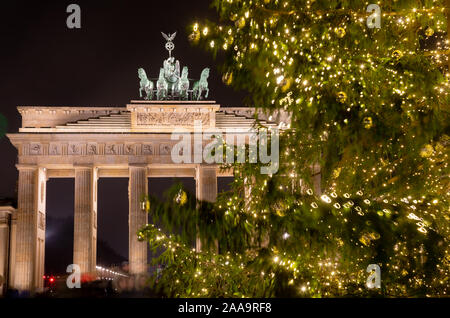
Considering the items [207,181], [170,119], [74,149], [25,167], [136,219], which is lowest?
[136,219]

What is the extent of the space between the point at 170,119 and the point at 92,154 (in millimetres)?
7543

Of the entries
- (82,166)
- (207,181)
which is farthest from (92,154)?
(207,181)

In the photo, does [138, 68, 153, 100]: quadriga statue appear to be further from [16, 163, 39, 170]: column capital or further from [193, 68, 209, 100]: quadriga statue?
[16, 163, 39, 170]: column capital

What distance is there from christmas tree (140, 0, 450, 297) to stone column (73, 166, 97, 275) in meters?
44.3

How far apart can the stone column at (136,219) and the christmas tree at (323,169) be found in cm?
4279

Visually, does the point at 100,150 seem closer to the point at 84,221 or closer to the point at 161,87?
the point at 84,221

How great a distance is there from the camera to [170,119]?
55.3 m

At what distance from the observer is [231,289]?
28.9 feet

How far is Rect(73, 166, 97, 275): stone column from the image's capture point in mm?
51688

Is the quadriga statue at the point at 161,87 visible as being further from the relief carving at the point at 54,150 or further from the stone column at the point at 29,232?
the stone column at the point at 29,232

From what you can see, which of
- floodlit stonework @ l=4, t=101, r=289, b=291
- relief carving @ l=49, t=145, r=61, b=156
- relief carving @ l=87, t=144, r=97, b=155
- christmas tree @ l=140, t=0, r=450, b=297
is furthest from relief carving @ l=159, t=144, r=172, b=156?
christmas tree @ l=140, t=0, r=450, b=297

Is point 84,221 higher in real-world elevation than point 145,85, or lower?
lower
